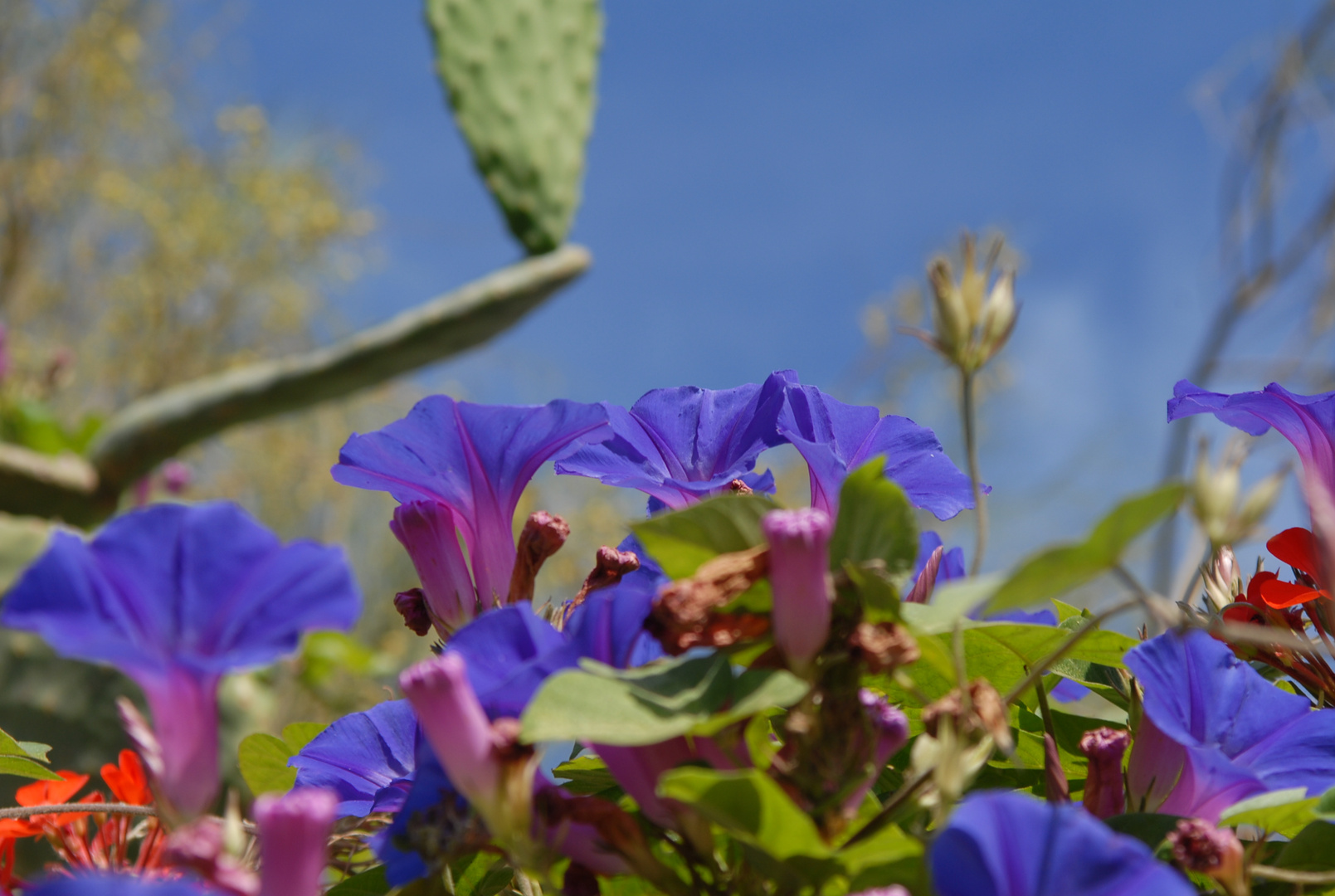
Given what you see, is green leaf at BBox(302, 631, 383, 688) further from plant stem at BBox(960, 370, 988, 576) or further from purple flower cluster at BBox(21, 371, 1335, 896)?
plant stem at BBox(960, 370, 988, 576)

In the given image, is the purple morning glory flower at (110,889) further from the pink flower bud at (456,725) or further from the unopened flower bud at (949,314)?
the unopened flower bud at (949,314)

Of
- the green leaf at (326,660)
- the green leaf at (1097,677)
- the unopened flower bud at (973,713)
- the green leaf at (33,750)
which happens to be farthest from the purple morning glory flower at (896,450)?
the green leaf at (326,660)

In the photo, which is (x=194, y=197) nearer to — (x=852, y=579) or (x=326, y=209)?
(x=326, y=209)

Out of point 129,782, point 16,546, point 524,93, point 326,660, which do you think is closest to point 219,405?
point 16,546

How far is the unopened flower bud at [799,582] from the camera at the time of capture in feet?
1.30

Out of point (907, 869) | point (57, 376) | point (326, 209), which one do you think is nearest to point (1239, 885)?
point (907, 869)

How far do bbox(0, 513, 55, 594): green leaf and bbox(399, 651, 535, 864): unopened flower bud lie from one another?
5.95ft

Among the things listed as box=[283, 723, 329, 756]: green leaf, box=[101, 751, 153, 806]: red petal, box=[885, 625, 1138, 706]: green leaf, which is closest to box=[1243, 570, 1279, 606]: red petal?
box=[885, 625, 1138, 706]: green leaf

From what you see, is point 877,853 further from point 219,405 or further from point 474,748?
point 219,405

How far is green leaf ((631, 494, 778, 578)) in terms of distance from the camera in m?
0.43

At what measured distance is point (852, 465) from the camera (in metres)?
0.65

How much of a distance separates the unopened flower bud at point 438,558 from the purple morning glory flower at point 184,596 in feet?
0.67

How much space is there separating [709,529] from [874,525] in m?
0.07

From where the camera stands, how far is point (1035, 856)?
366 millimetres
